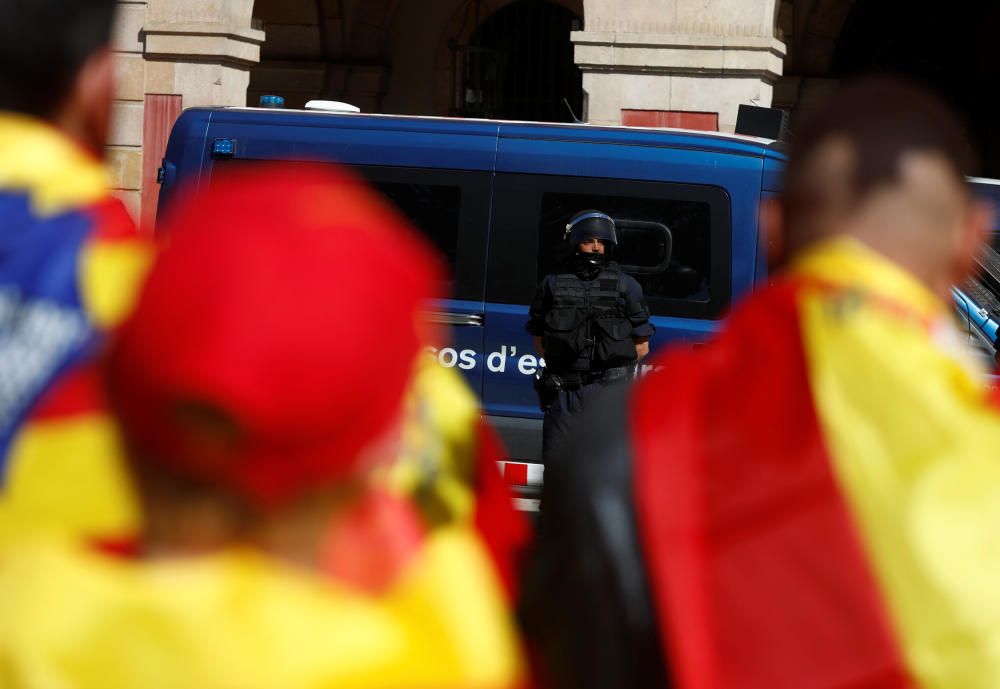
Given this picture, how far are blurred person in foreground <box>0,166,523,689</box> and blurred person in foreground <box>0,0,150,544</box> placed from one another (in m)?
0.36

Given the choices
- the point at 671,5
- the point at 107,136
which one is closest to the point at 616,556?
the point at 107,136


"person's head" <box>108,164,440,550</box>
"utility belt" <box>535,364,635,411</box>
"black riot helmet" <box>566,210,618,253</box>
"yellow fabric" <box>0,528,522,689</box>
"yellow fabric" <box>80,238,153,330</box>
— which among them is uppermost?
"black riot helmet" <box>566,210,618,253</box>

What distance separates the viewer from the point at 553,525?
1698mm

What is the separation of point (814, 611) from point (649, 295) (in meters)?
6.33

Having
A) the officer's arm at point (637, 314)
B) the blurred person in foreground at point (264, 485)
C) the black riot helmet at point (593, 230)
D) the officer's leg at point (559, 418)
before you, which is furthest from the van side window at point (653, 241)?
the blurred person in foreground at point (264, 485)

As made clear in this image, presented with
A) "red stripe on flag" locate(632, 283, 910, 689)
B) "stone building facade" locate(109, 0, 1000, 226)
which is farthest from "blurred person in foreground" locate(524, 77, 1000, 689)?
"stone building facade" locate(109, 0, 1000, 226)

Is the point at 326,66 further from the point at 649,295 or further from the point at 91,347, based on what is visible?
the point at 91,347

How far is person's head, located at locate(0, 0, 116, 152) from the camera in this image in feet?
5.53

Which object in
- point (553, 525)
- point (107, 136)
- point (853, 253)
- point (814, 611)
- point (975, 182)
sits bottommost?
point (814, 611)

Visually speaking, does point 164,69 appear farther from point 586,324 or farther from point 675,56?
point 586,324

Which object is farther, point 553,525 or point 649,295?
point 649,295

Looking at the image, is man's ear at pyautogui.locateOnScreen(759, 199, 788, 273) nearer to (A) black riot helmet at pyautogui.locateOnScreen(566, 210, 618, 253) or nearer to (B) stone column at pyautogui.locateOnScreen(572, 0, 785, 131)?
(A) black riot helmet at pyautogui.locateOnScreen(566, 210, 618, 253)

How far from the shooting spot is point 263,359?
3.36ft

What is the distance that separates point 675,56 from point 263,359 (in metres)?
10.5
